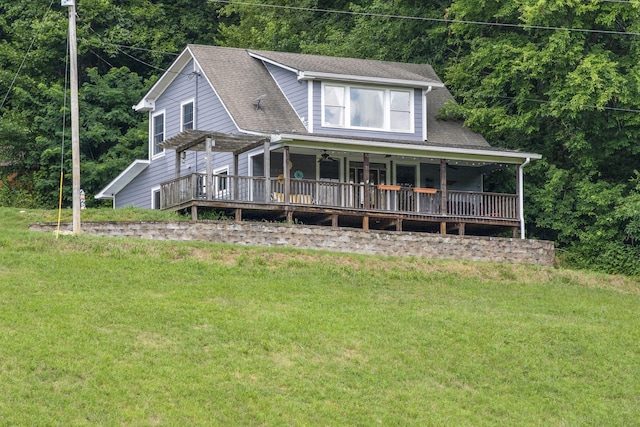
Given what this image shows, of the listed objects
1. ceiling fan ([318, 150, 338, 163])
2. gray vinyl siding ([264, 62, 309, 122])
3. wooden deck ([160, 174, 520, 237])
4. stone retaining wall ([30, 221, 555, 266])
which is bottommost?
stone retaining wall ([30, 221, 555, 266])

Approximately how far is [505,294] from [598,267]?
840 centimetres

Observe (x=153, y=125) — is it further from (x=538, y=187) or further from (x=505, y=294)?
(x=505, y=294)

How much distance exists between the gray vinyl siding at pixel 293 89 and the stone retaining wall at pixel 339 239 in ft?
17.6

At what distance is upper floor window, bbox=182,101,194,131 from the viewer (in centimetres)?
3819

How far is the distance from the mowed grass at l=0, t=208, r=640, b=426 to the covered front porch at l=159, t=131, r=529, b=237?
3.92 m

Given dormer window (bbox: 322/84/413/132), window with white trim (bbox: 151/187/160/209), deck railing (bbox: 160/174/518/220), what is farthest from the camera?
window with white trim (bbox: 151/187/160/209)

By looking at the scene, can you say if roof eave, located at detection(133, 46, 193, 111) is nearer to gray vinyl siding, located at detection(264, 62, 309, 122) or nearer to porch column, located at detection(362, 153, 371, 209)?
gray vinyl siding, located at detection(264, 62, 309, 122)

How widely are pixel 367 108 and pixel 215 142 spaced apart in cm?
523

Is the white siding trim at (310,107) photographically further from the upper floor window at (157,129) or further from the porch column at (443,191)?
the upper floor window at (157,129)

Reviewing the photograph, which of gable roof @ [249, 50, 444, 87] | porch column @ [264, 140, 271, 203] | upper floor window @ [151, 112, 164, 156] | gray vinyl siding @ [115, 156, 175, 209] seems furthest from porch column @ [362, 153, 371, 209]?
upper floor window @ [151, 112, 164, 156]

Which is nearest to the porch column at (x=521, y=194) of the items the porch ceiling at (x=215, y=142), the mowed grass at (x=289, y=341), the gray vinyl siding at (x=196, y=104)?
the mowed grass at (x=289, y=341)

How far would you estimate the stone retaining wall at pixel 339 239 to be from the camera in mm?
30906

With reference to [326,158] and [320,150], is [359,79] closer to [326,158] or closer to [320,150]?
[320,150]

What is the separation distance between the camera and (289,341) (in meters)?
22.3
